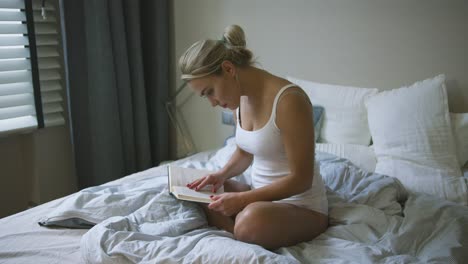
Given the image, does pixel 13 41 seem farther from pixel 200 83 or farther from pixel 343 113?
pixel 343 113

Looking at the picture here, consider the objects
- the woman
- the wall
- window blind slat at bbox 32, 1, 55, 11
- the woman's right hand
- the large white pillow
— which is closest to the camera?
the woman

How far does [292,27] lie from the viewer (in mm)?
2312

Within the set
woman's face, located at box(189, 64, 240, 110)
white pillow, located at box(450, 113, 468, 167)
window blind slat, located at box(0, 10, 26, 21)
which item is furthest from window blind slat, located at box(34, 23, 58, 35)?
white pillow, located at box(450, 113, 468, 167)

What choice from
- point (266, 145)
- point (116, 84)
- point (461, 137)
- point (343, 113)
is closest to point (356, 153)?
point (343, 113)

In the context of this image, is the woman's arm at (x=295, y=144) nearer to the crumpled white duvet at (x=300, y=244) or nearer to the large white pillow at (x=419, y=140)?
the crumpled white duvet at (x=300, y=244)

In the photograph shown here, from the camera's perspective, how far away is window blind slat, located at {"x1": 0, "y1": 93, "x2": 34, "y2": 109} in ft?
7.37

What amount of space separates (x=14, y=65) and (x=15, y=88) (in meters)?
0.12

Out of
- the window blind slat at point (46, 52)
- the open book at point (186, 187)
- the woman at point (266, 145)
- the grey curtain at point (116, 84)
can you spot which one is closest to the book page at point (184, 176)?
the open book at point (186, 187)

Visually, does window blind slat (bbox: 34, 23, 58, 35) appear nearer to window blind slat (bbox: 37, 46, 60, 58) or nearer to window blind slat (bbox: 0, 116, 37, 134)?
window blind slat (bbox: 37, 46, 60, 58)

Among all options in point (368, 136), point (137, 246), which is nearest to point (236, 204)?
point (137, 246)

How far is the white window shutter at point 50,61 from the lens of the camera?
234 cm

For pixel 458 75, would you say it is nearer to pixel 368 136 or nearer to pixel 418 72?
pixel 418 72

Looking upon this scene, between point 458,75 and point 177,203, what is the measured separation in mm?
1366

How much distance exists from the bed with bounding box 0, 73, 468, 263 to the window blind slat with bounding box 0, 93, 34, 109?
96 cm
